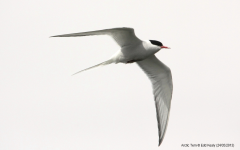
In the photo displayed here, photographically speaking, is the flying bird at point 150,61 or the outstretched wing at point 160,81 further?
the outstretched wing at point 160,81

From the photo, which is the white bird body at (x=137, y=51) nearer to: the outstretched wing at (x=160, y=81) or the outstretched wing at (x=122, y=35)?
the outstretched wing at (x=122, y=35)

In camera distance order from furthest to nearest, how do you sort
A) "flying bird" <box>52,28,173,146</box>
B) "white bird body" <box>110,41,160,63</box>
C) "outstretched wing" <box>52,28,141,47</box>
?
"white bird body" <box>110,41,160,63</box> < "flying bird" <box>52,28,173,146</box> < "outstretched wing" <box>52,28,141,47</box>

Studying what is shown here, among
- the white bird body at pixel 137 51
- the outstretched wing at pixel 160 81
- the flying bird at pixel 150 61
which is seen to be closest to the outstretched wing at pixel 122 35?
the flying bird at pixel 150 61

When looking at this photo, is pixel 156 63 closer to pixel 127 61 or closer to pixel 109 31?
pixel 127 61

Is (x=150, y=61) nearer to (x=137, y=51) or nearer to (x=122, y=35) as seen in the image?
(x=137, y=51)

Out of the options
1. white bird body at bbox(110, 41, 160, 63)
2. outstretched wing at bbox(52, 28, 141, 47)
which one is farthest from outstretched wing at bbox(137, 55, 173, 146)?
outstretched wing at bbox(52, 28, 141, 47)

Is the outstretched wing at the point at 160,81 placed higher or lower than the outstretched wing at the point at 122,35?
lower

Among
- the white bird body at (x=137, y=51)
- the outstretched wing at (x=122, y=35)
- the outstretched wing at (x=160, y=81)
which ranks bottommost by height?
the outstretched wing at (x=160, y=81)

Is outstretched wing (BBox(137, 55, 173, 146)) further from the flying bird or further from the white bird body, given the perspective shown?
the white bird body
